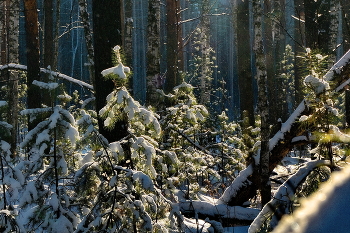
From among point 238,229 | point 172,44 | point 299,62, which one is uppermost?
point 172,44

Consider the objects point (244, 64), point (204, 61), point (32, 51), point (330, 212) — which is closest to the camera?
point (330, 212)

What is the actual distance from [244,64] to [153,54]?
10.4 ft

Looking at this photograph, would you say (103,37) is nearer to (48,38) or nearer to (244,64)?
(244,64)

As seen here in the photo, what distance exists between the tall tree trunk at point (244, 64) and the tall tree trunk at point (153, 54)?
112 inches

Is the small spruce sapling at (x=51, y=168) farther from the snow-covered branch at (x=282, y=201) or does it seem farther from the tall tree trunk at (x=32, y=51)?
the tall tree trunk at (x=32, y=51)

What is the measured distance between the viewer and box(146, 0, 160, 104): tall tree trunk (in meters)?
9.03

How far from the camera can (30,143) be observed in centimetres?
414

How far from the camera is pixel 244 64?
10797 mm

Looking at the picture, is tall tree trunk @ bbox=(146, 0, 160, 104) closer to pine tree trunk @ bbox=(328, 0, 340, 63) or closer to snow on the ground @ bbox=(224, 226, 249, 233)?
snow on the ground @ bbox=(224, 226, 249, 233)

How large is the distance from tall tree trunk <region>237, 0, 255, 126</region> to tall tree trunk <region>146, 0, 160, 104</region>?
112 inches

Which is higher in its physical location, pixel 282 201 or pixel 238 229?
pixel 282 201

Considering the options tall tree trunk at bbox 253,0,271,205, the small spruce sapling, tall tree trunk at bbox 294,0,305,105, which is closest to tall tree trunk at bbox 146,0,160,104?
tall tree trunk at bbox 253,0,271,205

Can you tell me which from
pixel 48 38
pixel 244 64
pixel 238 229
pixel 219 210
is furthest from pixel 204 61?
pixel 238 229

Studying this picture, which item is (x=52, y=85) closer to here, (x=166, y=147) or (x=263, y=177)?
(x=166, y=147)
